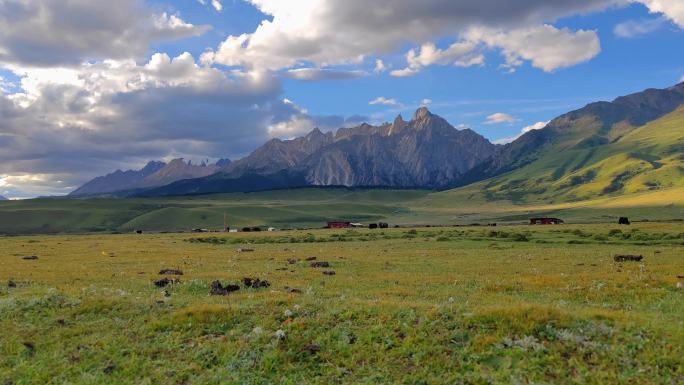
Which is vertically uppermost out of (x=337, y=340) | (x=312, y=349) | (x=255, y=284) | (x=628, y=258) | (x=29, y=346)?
(x=337, y=340)

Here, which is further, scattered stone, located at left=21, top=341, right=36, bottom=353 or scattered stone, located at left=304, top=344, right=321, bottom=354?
scattered stone, located at left=21, top=341, right=36, bottom=353

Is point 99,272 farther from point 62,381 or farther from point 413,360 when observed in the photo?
point 413,360

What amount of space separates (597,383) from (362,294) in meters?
14.0

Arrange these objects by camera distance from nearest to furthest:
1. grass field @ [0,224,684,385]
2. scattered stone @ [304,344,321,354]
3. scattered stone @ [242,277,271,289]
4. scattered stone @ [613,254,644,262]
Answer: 1. grass field @ [0,224,684,385]
2. scattered stone @ [304,344,321,354]
3. scattered stone @ [242,277,271,289]
4. scattered stone @ [613,254,644,262]

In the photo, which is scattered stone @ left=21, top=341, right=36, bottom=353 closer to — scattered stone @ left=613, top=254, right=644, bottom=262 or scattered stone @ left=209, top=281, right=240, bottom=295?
scattered stone @ left=209, top=281, right=240, bottom=295

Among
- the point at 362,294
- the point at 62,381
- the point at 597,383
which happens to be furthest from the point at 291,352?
the point at 362,294

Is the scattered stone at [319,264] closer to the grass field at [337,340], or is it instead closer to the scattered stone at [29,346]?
the grass field at [337,340]

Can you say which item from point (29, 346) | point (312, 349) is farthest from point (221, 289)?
point (312, 349)

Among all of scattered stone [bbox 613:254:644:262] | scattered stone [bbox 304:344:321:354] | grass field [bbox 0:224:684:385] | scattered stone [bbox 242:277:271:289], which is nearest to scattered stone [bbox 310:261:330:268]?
scattered stone [bbox 242:277:271:289]

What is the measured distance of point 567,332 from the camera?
592 inches

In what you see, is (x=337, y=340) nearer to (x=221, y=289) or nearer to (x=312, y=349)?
(x=312, y=349)

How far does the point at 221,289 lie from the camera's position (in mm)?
26266

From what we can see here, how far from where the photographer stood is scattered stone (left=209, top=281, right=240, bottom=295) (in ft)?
83.5

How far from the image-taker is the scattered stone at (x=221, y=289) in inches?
1002
